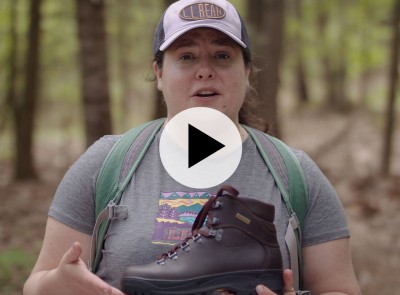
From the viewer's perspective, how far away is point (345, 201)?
37.6 feet

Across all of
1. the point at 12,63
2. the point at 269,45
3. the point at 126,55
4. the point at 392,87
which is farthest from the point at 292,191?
the point at 126,55

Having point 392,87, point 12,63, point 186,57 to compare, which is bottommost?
point 186,57

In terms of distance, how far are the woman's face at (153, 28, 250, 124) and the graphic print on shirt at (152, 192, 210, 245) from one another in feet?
1.14

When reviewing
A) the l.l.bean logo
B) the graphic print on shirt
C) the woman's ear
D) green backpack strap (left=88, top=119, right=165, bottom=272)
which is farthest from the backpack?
the l.l.bean logo

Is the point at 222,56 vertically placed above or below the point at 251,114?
above

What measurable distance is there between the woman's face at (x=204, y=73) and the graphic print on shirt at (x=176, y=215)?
35 centimetres

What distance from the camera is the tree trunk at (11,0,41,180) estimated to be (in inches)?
475

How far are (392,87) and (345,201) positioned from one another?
2820 millimetres

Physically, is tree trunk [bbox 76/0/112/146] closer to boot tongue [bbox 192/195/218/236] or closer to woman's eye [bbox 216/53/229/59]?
woman's eye [bbox 216/53/229/59]

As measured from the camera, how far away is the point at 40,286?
7.31 feet

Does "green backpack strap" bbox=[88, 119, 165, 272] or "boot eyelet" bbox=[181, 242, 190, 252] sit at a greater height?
"green backpack strap" bbox=[88, 119, 165, 272]

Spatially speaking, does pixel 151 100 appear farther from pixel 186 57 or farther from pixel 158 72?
pixel 186 57

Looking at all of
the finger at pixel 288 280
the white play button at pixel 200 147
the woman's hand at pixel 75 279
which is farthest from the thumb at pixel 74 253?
the finger at pixel 288 280

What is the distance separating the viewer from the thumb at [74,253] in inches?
76.3
